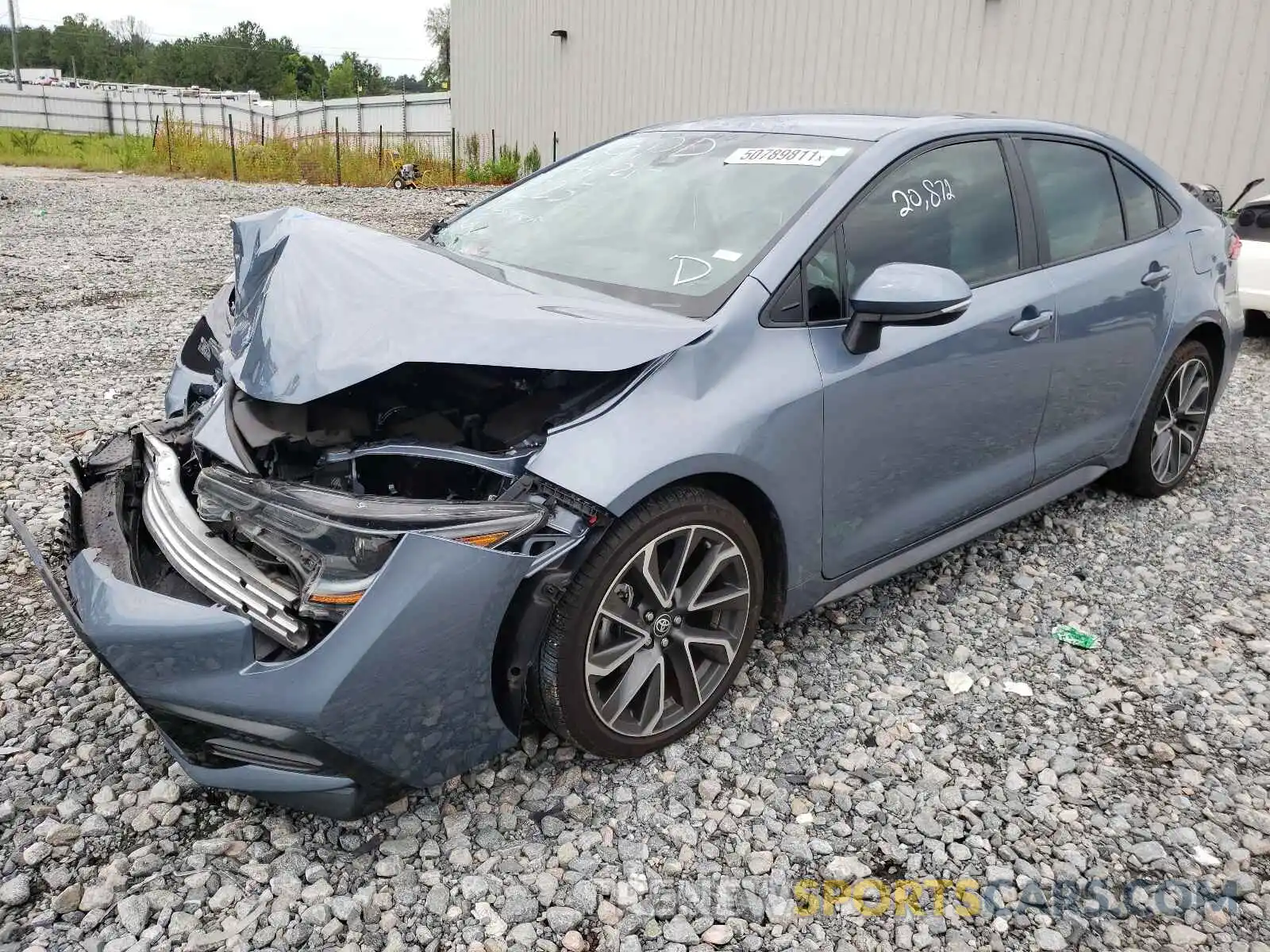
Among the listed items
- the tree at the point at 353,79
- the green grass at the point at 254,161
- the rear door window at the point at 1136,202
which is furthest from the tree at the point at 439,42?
the rear door window at the point at 1136,202

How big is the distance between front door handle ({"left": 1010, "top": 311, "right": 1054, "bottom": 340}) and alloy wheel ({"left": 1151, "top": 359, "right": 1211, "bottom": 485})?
1.17 m

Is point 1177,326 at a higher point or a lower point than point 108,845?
higher

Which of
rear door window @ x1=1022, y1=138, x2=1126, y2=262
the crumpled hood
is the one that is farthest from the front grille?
rear door window @ x1=1022, y1=138, x2=1126, y2=262

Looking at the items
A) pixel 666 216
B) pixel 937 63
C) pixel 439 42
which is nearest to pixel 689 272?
pixel 666 216

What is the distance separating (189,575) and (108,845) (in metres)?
0.67

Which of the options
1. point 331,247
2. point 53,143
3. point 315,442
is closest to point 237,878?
point 315,442

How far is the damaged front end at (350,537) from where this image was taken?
2016 mm

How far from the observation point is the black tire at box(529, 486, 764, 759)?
226cm

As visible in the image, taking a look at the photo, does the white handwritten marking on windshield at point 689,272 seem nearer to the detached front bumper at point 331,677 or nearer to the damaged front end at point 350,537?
the damaged front end at point 350,537

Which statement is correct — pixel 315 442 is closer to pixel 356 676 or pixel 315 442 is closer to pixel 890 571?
pixel 356 676

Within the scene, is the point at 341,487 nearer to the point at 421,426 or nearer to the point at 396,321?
the point at 421,426

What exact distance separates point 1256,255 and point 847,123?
5605 millimetres

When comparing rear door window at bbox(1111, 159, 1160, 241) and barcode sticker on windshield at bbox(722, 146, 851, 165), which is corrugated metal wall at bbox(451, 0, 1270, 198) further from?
barcode sticker on windshield at bbox(722, 146, 851, 165)

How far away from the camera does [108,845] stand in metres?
2.28
